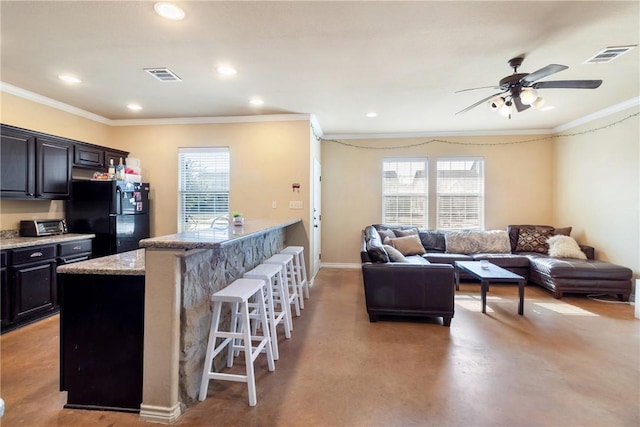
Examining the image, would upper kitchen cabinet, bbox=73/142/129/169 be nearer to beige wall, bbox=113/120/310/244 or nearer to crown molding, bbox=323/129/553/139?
beige wall, bbox=113/120/310/244

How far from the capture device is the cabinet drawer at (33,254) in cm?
300

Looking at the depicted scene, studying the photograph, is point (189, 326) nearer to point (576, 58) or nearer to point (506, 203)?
point (576, 58)

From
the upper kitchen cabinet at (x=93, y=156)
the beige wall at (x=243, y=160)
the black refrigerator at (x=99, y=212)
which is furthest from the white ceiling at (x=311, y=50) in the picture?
the black refrigerator at (x=99, y=212)

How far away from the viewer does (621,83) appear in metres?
3.43

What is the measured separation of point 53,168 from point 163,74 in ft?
6.11

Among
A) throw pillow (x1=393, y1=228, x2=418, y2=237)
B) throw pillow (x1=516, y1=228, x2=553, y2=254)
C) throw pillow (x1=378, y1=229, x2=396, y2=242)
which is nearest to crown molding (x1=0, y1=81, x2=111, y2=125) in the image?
throw pillow (x1=378, y1=229, x2=396, y2=242)

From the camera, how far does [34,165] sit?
341 cm

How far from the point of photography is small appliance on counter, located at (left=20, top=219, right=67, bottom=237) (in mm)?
3531

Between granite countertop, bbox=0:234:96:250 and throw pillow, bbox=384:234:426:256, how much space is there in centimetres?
425

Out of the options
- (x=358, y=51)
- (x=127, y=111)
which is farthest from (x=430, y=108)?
(x=127, y=111)

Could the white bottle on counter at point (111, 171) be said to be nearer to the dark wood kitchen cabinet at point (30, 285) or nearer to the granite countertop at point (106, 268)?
the dark wood kitchen cabinet at point (30, 285)

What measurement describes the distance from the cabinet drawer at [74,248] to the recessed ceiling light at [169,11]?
9.25 ft

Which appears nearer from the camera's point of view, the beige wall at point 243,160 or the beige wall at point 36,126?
the beige wall at point 36,126

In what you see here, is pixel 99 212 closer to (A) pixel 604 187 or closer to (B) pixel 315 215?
(B) pixel 315 215
